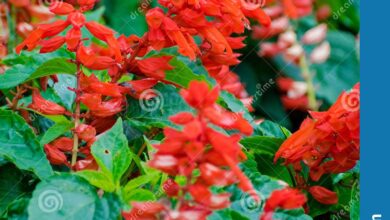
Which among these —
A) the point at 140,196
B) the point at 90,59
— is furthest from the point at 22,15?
the point at 140,196

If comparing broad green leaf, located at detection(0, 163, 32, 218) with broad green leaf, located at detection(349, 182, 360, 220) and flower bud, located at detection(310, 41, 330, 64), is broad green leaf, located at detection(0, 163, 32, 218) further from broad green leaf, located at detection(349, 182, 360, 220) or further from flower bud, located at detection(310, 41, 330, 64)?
flower bud, located at detection(310, 41, 330, 64)

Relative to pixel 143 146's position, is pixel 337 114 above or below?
above

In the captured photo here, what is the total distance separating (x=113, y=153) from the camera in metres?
1.10

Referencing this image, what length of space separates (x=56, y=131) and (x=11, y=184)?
0.36 feet

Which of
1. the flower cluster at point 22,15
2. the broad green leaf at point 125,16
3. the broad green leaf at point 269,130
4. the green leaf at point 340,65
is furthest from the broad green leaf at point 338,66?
the broad green leaf at point 269,130

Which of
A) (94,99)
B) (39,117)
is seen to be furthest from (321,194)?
(39,117)

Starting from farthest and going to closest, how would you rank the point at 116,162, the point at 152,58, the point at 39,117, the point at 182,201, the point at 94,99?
the point at 39,117 < the point at 152,58 < the point at 94,99 < the point at 116,162 < the point at 182,201

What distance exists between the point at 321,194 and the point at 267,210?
40 centimetres

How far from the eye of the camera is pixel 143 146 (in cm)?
124

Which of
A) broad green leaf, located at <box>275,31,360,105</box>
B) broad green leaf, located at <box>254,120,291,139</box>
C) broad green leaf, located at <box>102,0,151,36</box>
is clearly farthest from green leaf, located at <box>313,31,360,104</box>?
broad green leaf, located at <box>254,120,291,139</box>

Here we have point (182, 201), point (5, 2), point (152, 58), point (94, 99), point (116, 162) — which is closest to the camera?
point (182, 201)

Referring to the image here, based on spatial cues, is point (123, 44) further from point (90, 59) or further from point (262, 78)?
point (262, 78)

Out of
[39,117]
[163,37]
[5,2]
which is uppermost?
[163,37]

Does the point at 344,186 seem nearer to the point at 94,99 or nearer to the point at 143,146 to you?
the point at 143,146
